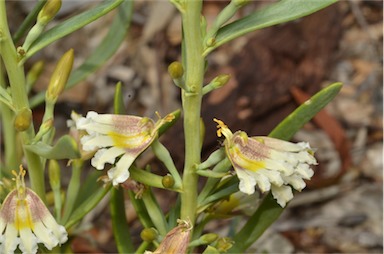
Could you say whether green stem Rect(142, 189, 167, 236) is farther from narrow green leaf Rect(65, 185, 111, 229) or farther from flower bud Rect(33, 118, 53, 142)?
flower bud Rect(33, 118, 53, 142)

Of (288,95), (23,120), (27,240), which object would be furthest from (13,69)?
(288,95)

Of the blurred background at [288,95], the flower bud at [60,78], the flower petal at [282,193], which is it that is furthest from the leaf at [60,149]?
the blurred background at [288,95]

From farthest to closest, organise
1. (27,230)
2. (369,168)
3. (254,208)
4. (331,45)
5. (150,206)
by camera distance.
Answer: (331,45) < (369,168) < (254,208) < (150,206) < (27,230)

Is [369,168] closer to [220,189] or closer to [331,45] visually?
[331,45]

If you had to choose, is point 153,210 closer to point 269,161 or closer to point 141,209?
point 141,209

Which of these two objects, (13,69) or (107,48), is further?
(107,48)

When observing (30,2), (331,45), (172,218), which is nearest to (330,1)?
(172,218)
